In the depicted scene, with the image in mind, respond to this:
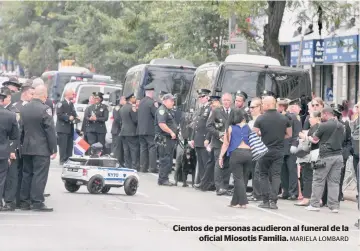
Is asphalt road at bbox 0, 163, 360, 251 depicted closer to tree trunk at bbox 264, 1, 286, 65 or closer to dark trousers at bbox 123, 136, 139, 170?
dark trousers at bbox 123, 136, 139, 170

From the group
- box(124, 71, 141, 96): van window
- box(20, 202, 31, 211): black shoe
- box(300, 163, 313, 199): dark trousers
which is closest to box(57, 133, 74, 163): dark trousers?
box(124, 71, 141, 96): van window

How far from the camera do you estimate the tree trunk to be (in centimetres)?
3059

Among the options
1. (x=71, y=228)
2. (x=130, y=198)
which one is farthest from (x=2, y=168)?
(x=130, y=198)

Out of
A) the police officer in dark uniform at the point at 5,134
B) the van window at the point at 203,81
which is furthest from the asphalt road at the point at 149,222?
the van window at the point at 203,81

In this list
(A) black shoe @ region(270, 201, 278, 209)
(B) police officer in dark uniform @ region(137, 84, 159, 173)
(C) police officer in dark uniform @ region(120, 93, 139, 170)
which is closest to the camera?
(A) black shoe @ region(270, 201, 278, 209)

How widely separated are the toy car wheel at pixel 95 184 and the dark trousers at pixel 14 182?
2.20 metres

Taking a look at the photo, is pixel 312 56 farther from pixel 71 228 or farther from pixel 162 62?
pixel 71 228

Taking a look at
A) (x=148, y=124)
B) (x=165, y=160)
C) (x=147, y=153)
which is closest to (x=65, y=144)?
(x=147, y=153)

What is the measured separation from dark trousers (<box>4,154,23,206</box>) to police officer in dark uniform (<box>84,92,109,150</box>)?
10743 mm

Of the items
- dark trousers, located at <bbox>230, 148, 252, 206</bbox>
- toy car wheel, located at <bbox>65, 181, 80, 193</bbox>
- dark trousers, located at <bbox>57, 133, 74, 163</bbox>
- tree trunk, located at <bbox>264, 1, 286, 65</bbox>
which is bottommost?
dark trousers, located at <bbox>57, 133, 74, 163</bbox>

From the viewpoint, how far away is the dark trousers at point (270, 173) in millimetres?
19062

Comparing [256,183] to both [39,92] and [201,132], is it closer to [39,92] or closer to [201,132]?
[201,132]

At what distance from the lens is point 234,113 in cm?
1878

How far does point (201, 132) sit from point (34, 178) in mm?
5660
